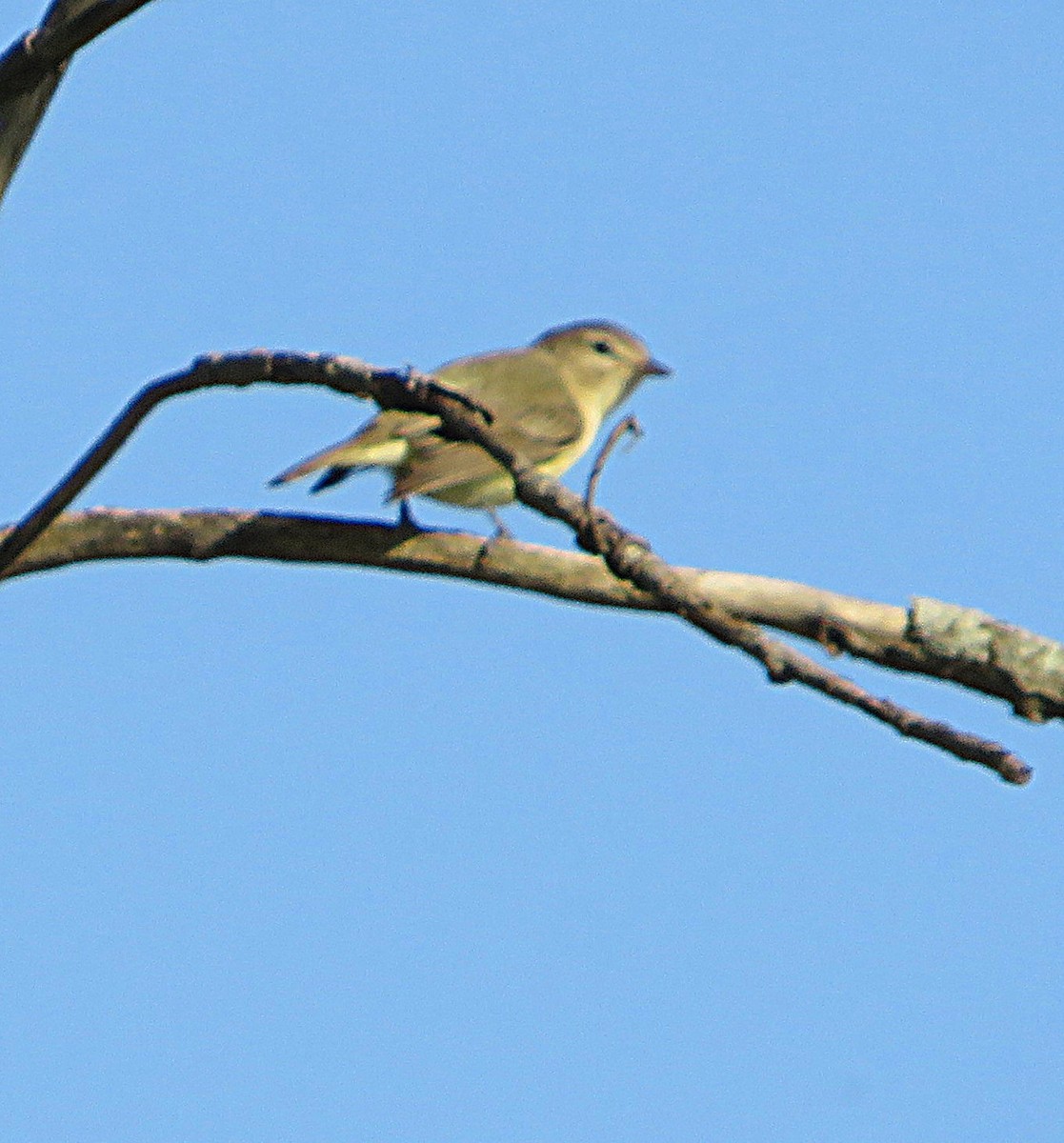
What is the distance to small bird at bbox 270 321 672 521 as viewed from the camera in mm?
6480

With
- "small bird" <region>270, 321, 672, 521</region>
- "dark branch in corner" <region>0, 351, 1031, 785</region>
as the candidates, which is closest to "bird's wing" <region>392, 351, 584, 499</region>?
"small bird" <region>270, 321, 672, 521</region>

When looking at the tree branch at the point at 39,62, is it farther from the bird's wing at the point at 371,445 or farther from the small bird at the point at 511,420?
the bird's wing at the point at 371,445

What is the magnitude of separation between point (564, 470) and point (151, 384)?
13.1ft

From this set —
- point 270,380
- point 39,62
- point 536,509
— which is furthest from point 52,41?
point 536,509

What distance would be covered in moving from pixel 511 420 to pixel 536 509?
4.53 metres

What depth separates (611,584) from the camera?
457 cm

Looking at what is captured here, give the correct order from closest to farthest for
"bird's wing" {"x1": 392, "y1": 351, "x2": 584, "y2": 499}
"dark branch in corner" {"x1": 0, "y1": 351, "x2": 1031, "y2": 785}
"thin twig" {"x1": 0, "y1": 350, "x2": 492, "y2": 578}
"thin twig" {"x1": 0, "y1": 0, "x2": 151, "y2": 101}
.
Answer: "dark branch in corner" {"x1": 0, "y1": 351, "x2": 1031, "y2": 785}
"thin twig" {"x1": 0, "y1": 350, "x2": 492, "y2": 578}
"thin twig" {"x1": 0, "y1": 0, "x2": 151, "y2": 101}
"bird's wing" {"x1": 392, "y1": 351, "x2": 584, "y2": 499}

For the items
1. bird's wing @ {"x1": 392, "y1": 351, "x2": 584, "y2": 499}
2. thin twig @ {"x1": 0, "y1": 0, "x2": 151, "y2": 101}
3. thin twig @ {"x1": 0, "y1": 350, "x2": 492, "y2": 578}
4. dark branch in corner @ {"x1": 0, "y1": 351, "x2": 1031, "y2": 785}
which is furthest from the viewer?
bird's wing @ {"x1": 392, "y1": 351, "x2": 584, "y2": 499}

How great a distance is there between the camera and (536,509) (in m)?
3.24

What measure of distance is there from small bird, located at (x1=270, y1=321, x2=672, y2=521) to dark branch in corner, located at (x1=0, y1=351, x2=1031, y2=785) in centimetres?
100

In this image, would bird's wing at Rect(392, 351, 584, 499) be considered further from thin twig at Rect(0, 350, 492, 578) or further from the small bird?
thin twig at Rect(0, 350, 492, 578)

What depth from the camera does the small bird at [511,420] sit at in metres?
6.48

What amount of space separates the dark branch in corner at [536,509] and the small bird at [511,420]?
997mm

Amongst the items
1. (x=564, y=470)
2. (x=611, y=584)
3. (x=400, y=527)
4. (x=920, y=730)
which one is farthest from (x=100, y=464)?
(x=564, y=470)
